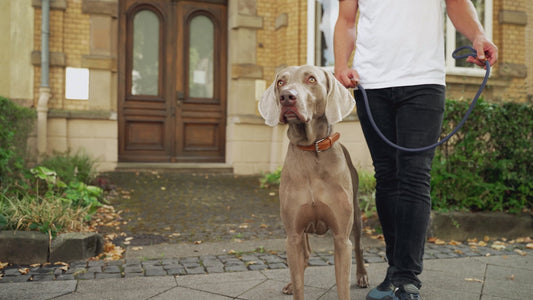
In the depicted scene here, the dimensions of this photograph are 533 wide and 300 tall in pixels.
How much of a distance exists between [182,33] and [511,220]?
22.1 feet

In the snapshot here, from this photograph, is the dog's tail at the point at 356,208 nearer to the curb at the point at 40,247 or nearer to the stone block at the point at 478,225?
the stone block at the point at 478,225

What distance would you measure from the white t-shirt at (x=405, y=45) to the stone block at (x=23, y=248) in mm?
2794

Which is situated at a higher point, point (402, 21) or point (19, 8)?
point (19, 8)

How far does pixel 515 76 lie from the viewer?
28.7 feet

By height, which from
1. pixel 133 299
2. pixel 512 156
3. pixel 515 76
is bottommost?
pixel 133 299

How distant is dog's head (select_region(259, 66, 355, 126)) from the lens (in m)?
2.08

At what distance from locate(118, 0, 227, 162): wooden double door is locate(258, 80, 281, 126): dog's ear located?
22.6ft

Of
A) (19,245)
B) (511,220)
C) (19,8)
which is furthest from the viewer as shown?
(19,8)

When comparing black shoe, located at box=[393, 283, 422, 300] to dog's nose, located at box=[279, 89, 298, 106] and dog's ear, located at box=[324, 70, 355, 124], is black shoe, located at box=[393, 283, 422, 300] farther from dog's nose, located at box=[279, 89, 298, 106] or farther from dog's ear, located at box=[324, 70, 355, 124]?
dog's nose, located at box=[279, 89, 298, 106]

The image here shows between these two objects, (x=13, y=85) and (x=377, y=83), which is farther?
(x=13, y=85)

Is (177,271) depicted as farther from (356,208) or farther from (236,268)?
(356,208)

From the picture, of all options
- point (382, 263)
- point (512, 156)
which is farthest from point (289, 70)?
point (512, 156)

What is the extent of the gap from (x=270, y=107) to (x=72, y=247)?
234 cm

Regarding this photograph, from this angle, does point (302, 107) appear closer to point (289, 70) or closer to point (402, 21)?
point (289, 70)
